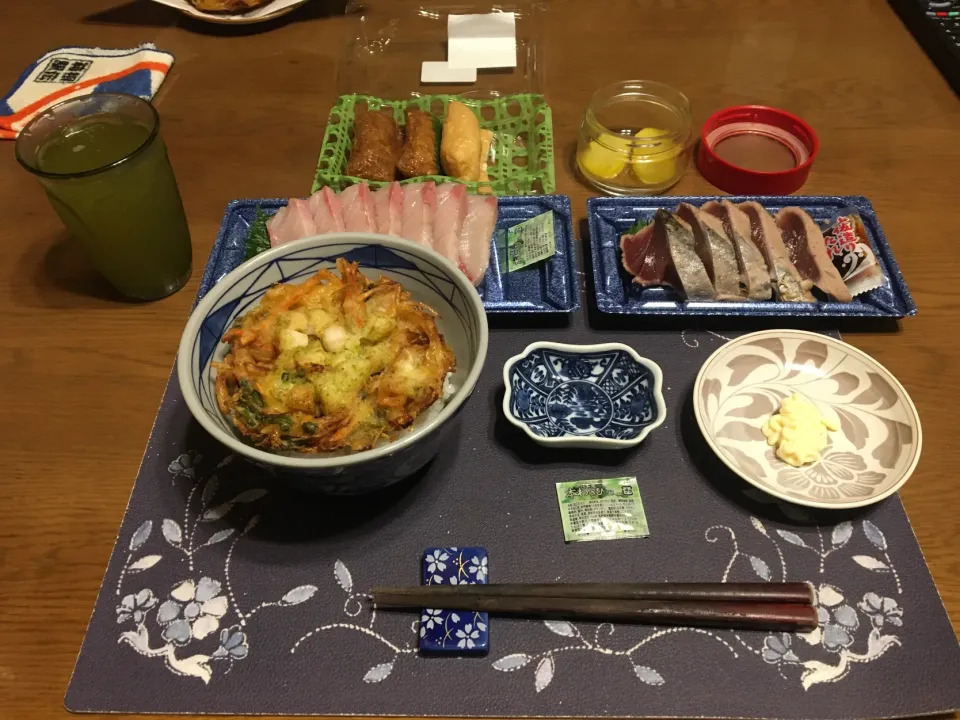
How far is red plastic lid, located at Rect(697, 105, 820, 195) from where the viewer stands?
1.71 meters

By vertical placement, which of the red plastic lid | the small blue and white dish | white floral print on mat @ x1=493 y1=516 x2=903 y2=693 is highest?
the red plastic lid

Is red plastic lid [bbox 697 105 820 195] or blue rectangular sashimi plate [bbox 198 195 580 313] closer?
blue rectangular sashimi plate [bbox 198 195 580 313]

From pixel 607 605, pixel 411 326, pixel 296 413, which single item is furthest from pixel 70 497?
pixel 607 605

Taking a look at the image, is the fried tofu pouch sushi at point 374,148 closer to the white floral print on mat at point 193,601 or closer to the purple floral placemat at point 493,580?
the purple floral placemat at point 493,580

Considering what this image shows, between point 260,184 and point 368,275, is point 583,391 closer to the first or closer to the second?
point 368,275

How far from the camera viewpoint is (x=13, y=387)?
1382mm

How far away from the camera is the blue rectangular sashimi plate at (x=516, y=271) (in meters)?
1.43

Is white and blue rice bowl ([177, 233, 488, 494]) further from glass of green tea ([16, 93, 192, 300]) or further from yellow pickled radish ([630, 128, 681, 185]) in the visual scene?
yellow pickled radish ([630, 128, 681, 185])

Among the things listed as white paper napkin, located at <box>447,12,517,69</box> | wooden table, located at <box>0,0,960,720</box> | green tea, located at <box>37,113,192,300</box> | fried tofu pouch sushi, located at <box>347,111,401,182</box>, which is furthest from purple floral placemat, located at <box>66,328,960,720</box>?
white paper napkin, located at <box>447,12,517,69</box>

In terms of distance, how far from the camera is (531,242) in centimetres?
154

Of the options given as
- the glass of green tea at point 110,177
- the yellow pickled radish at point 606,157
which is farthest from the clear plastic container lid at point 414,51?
the glass of green tea at point 110,177

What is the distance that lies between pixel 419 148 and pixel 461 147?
14 cm

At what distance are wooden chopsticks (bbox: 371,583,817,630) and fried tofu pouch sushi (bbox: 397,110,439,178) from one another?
1.21 m

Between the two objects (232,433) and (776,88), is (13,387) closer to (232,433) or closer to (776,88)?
(232,433)
